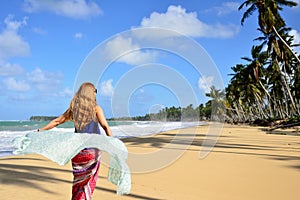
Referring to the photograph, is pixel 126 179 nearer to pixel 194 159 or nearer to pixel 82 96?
pixel 82 96

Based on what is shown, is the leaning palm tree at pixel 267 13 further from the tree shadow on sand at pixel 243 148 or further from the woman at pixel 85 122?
the woman at pixel 85 122

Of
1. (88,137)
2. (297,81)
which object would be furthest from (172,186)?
(297,81)

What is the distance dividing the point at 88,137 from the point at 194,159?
756cm

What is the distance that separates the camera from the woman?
2727 millimetres

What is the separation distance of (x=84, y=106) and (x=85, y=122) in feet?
0.50

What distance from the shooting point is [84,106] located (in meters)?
2.71

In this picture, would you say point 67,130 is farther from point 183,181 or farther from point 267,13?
point 183,181

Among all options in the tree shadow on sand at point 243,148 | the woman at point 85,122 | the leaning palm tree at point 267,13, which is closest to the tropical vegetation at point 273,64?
the leaning palm tree at point 267,13

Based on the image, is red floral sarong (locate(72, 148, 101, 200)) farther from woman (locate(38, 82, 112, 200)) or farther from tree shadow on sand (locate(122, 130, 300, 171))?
tree shadow on sand (locate(122, 130, 300, 171))

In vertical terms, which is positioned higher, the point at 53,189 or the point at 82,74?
the point at 82,74

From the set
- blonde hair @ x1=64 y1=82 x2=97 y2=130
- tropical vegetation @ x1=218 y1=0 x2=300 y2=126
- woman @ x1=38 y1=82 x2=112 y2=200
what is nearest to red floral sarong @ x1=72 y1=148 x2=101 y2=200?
woman @ x1=38 y1=82 x2=112 y2=200

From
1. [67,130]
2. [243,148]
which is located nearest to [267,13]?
[243,148]

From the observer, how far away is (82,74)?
4.56 metres

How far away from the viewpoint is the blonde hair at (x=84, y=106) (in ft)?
8.92
